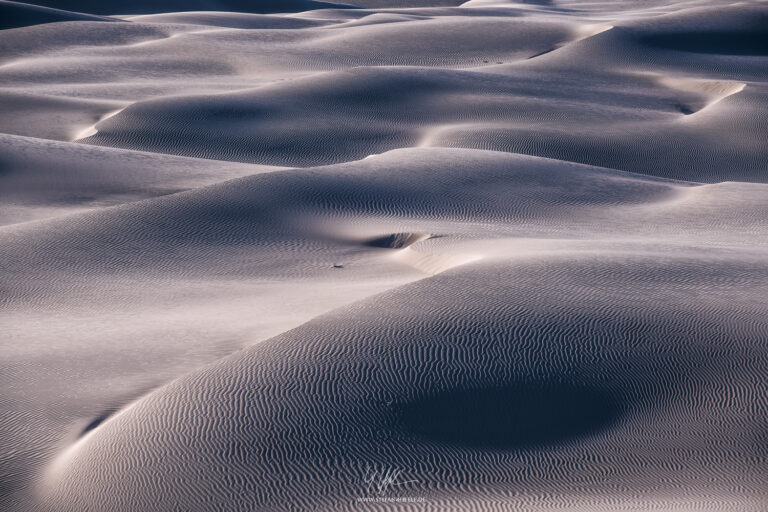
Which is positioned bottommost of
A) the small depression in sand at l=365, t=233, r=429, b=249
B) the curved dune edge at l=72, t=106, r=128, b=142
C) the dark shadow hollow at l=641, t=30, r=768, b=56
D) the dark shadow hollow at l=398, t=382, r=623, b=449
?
the dark shadow hollow at l=641, t=30, r=768, b=56

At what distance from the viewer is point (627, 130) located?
878 centimetres

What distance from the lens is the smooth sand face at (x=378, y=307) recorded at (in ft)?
8.91

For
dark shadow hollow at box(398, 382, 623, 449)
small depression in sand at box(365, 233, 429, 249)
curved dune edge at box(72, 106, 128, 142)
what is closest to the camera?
dark shadow hollow at box(398, 382, 623, 449)

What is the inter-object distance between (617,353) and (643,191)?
11.2 feet

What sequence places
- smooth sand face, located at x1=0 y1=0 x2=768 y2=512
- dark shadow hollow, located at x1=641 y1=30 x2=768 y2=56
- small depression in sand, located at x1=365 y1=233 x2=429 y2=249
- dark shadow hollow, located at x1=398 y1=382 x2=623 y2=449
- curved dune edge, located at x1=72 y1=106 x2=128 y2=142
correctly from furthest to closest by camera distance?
dark shadow hollow, located at x1=641 y1=30 x2=768 y2=56 → curved dune edge, located at x1=72 y1=106 x2=128 y2=142 → small depression in sand, located at x1=365 y1=233 x2=429 y2=249 → dark shadow hollow, located at x1=398 y1=382 x2=623 y2=449 → smooth sand face, located at x1=0 y1=0 x2=768 y2=512

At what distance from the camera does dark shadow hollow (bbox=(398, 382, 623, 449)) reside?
9.41ft

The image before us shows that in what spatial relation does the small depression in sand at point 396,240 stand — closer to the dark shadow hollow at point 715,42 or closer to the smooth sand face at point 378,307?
the smooth sand face at point 378,307

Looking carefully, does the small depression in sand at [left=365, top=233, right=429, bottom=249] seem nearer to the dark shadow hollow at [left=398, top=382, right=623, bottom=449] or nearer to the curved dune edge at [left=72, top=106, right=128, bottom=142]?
the dark shadow hollow at [left=398, top=382, right=623, bottom=449]

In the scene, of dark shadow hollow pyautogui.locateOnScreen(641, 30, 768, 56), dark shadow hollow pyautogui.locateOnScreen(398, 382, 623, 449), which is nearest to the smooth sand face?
dark shadow hollow pyautogui.locateOnScreen(398, 382, 623, 449)

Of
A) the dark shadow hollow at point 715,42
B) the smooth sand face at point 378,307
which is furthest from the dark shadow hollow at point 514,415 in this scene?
the dark shadow hollow at point 715,42

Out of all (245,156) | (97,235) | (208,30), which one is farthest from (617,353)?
(208,30)

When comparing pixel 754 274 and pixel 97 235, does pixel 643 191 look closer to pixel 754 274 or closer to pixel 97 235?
pixel 754 274

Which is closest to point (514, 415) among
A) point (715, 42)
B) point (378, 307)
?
point (378, 307)

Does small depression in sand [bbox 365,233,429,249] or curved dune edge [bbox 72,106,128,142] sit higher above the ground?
curved dune edge [bbox 72,106,128,142]
